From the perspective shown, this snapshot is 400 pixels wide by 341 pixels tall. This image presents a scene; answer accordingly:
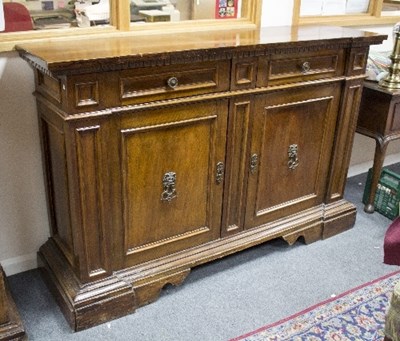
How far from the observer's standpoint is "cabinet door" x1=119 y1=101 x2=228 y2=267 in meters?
1.75

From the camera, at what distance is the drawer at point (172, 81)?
1641mm

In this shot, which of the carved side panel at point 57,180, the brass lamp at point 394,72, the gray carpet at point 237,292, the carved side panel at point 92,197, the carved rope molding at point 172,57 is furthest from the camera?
the brass lamp at point 394,72

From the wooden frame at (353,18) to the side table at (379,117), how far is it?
0.39 metres

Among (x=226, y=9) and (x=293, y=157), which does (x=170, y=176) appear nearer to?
(x=293, y=157)

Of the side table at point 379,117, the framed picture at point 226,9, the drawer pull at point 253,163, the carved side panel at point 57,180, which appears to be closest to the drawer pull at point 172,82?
the carved side panel at point 57,180

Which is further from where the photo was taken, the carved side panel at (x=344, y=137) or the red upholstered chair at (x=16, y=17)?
the carved side panel at (x=344, y=137)

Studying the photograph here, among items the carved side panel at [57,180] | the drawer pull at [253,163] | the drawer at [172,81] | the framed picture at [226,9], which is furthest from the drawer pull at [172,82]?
the framed picture at [226,9]

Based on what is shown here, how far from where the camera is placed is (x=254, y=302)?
2.00 metres

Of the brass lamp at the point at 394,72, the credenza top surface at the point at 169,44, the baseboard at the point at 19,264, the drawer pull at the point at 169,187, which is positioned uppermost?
the credenza top surface at the point at 169,44

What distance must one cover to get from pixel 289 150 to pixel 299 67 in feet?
1.19

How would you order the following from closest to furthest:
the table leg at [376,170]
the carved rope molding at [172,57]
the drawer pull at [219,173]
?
the carved rope molding at [172,57], the drawer pull at [219,173], the table leg at [376,170]

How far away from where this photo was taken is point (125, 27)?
1.99 meters

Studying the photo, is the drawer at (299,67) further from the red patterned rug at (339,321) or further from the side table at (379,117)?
the red patterned rug at (339,321)

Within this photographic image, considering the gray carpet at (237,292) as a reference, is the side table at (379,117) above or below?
above
